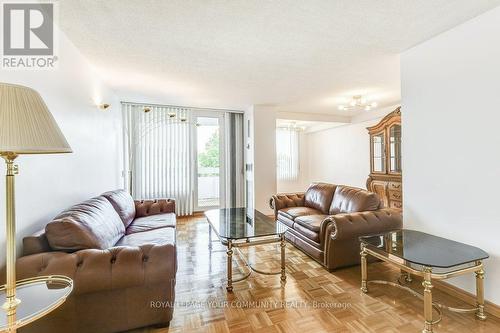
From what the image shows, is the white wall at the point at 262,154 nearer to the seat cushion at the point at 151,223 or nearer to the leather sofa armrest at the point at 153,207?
the leather sofa armrest at the point at 153,207

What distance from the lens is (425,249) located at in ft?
5.94

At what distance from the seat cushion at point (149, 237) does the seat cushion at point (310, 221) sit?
5.21ft

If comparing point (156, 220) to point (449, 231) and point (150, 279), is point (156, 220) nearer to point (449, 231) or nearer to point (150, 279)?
point (150, 279)

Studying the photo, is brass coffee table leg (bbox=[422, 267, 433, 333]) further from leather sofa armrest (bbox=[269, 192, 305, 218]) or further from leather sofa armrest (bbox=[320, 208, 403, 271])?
leather sofa armrest (bbox=[269, 192, 305, 218])

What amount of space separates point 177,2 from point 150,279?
197 cm

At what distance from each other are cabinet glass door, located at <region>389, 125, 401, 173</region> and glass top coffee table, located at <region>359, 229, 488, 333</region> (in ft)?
7.94

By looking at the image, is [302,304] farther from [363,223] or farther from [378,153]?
[378,153]

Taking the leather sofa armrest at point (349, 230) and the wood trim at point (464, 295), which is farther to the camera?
the leather sofa armrest at point (349, 230)

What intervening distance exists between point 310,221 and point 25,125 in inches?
108

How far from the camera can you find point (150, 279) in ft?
5.08

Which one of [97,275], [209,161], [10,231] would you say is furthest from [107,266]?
[209,161]

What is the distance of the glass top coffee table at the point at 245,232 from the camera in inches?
86.7

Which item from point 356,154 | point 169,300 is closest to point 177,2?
point 169,300

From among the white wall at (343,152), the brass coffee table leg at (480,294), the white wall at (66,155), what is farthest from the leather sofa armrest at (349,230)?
the white wall at (343,152)
